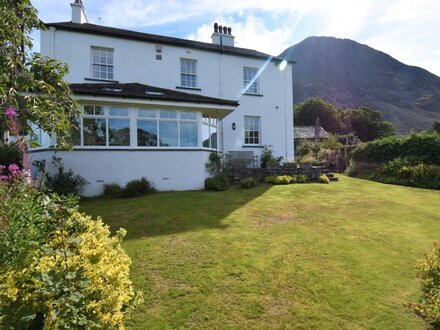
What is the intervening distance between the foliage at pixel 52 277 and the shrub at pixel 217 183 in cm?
1002

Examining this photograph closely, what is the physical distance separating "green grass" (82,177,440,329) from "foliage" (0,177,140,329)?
1.32 m

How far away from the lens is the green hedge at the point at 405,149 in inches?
740

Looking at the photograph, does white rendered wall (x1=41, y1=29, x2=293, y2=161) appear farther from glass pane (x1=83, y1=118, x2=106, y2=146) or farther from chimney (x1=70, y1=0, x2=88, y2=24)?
glass pane (x1=83, y1=118, x2=106, y2=146)

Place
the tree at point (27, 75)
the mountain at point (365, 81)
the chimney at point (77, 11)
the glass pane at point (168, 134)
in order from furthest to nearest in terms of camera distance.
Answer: the mountain at point (365, 81) < the chimney at point (77, 11) < the glass pane at point (168, 134) < the tree at point (27, 75)

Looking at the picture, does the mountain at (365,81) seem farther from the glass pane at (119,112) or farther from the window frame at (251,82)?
the glass pane at (119,112)

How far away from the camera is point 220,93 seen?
1923cm

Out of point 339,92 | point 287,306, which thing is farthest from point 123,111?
point 339,92

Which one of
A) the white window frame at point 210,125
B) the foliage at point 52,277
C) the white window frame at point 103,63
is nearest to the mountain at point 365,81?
the white window frame at point 210,125

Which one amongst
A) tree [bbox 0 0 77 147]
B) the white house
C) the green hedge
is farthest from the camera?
the green hedge

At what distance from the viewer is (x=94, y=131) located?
12.6m

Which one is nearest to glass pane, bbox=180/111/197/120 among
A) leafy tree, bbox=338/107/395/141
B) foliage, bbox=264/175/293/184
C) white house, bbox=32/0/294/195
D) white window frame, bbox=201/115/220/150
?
white house, bbox=32/0/294/195

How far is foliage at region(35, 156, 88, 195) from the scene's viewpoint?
446 inches

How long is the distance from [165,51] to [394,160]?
16.7m

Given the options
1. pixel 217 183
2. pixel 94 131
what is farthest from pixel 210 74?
pixel 94 131
